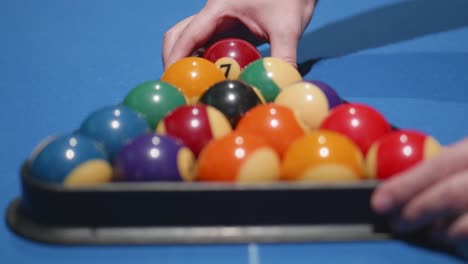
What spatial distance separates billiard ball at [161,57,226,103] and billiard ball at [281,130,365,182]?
1.64ft

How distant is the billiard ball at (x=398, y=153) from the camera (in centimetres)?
122

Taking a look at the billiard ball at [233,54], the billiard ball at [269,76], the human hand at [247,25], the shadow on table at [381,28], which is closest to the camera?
the billiard ball at [269,76]

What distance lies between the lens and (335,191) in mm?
1135

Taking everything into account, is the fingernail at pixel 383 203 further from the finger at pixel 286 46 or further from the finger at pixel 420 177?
the finger at pixel 286 46

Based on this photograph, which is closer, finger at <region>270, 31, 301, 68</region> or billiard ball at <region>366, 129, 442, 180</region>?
billiard ball at <region>366, 129, 442, 180</region>

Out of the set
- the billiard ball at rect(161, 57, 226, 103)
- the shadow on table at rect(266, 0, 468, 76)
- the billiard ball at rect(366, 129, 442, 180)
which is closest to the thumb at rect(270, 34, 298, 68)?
the shadow on table at rect(266, 0, 468, 76)

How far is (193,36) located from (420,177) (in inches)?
43.2

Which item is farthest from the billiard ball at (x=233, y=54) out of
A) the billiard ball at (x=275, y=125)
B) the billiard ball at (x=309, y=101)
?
the billiard ball at (x=275, y=125)

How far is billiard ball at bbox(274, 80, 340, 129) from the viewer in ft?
5.06

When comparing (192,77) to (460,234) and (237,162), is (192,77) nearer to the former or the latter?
(237,162)

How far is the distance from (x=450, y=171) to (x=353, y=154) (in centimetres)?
19

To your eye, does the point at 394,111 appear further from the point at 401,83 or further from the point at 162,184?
the point at 162,184

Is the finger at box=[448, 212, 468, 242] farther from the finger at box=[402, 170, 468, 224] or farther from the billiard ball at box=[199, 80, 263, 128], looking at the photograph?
the billiard ball at box=[199, 80, 263, 128]

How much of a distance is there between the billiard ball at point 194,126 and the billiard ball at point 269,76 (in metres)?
0.33
